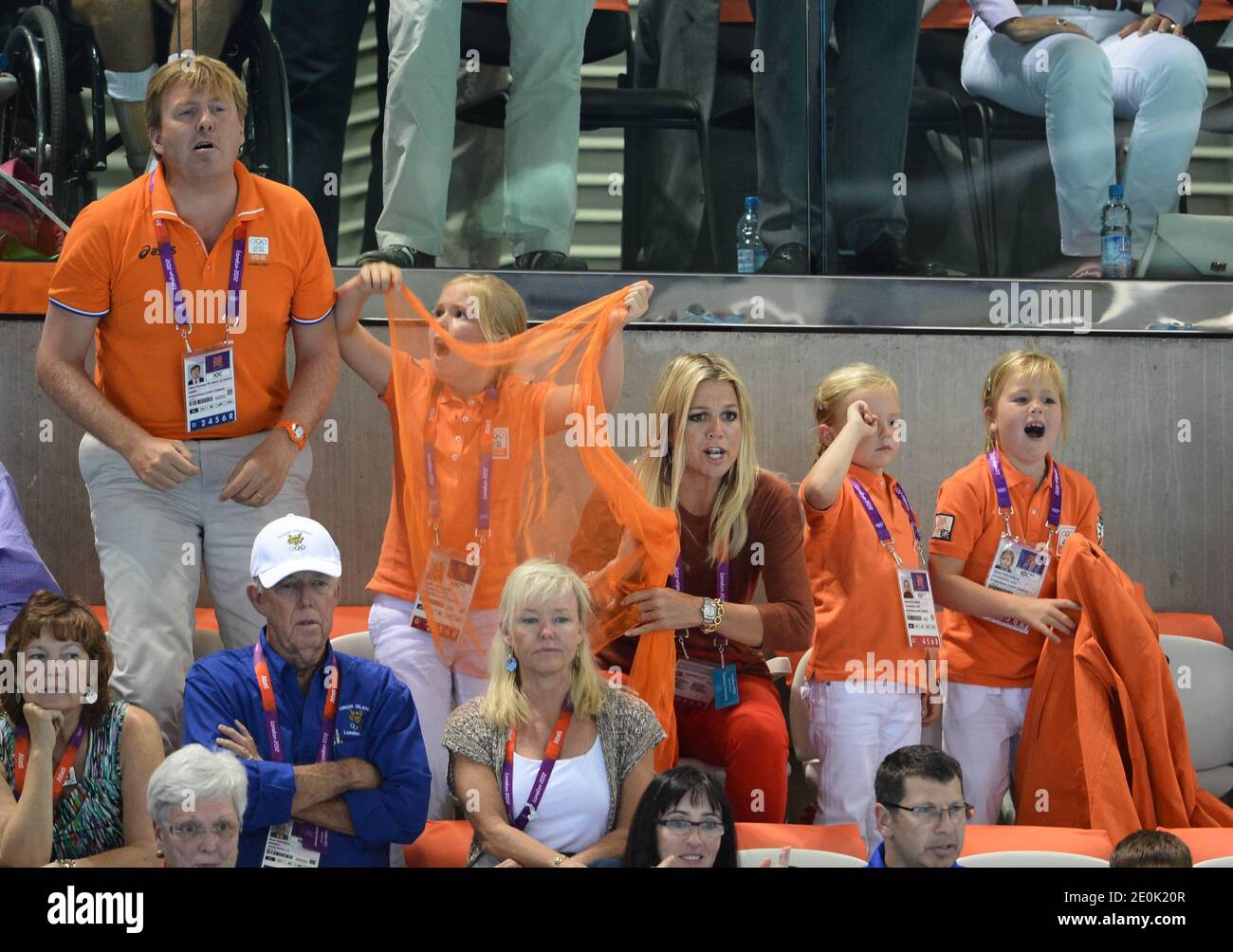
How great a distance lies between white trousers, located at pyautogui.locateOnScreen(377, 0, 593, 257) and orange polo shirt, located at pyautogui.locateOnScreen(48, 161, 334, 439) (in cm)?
103

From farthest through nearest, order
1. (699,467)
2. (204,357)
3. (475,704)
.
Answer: (699,467)
(204,357)
(475,704)

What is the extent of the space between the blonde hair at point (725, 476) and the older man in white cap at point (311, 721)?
0.91 meters

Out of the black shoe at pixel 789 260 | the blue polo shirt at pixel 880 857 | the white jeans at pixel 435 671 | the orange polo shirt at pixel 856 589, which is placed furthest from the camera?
the black shoe at pixel 789 260

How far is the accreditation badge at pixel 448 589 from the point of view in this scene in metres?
3.96

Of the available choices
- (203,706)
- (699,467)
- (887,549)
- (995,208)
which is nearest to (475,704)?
(203,706)

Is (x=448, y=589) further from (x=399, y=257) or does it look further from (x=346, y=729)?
(x=399, y=257)

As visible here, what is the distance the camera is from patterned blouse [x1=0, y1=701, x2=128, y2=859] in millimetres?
3355

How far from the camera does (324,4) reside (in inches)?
199

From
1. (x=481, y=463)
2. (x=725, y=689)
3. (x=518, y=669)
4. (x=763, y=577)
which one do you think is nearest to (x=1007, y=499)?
(x=763, y=577)

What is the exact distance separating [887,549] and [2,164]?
2.86 meters

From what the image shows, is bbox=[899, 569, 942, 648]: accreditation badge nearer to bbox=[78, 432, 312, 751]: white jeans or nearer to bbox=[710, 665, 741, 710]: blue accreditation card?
bbox=[710, 665, 741, 710]: blue accreditation card

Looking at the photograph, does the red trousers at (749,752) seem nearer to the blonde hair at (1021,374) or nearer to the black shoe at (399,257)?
the blonde hair at (1021,374)

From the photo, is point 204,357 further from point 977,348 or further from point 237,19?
point 977,348

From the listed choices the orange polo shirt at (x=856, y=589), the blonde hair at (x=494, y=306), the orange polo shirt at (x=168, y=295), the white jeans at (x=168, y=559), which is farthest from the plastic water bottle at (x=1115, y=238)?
the white jeans at (x=168, y=559)
